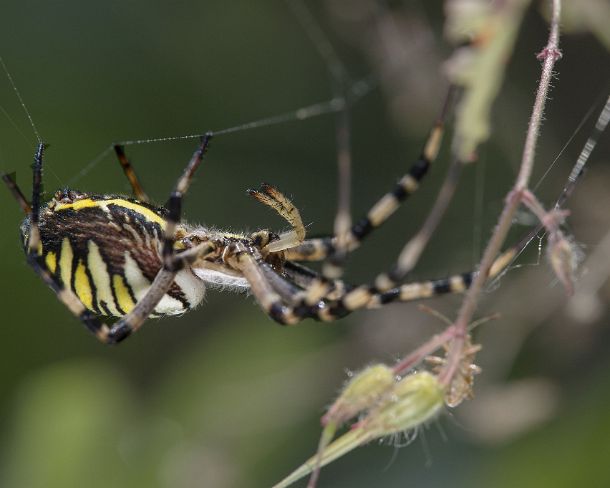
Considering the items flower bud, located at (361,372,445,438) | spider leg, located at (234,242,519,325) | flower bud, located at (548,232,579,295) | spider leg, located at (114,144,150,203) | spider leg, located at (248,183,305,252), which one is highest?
spider leg, located at (114,144,150,203)

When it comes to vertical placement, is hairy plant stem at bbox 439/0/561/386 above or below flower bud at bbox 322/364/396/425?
above

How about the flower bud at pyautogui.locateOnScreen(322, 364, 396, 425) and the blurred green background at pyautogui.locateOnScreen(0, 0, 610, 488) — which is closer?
the flower bud at pyautogui.locateOnScreen(322, 364, 396, 425)

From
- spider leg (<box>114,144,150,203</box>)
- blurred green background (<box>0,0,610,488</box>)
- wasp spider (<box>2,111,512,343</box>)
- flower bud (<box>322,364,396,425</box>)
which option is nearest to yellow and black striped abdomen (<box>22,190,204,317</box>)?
wasp spider (<box>2,111,512,343</box>)

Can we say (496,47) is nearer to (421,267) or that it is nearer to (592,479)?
(592,479)

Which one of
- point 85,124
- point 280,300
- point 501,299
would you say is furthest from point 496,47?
point 85,124

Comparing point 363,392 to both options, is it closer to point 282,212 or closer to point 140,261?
point 282,212

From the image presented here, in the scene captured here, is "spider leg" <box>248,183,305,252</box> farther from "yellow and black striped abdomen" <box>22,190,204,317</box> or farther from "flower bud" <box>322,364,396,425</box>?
"flower bud" <box>322,364,396,425</box>

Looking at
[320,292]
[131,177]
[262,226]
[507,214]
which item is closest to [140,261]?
[131,177]

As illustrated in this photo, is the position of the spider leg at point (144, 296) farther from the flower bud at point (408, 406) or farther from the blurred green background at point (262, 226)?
the flower bud at point (408, 406)

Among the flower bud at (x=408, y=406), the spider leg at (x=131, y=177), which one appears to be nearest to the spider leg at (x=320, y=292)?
the spider leg at (x=131, y=177)
